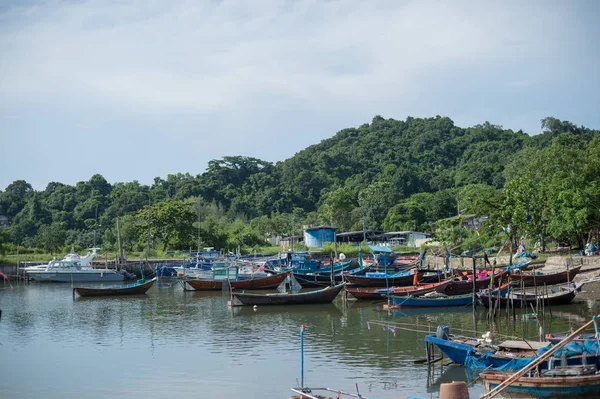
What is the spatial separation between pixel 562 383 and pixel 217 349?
1277 centimetres

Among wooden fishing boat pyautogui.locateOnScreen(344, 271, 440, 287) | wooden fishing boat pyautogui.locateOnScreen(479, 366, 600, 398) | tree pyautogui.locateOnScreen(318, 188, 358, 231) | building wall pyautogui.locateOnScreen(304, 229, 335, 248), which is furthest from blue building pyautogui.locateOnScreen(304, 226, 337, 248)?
wooden fishing boat pyautogui.locateOnScreen(479, 366, 600, 398)

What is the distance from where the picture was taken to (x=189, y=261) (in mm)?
58688

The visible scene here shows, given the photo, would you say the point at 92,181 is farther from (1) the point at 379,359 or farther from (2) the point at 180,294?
(1) the point at 379,359

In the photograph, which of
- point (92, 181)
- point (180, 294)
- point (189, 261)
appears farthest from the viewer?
point (92, 181)

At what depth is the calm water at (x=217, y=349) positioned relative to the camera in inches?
740

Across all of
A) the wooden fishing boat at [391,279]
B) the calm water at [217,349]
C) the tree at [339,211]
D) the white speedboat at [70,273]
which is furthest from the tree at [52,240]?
the wooden fishing boat at [391,279]

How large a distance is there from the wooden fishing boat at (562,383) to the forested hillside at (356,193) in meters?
28.0

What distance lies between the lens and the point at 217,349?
24109 mm

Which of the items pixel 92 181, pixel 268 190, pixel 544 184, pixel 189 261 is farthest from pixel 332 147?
pixel 544 184

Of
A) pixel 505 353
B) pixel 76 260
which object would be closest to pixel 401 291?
pixel 505 353

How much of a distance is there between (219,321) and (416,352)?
38.1 ft

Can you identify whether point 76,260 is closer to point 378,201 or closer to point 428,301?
point 428,301

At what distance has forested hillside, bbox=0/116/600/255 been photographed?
46.7 m

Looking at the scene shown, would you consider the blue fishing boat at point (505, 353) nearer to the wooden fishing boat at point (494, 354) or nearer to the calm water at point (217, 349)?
the wooden fishing boat at point (494, 354)
